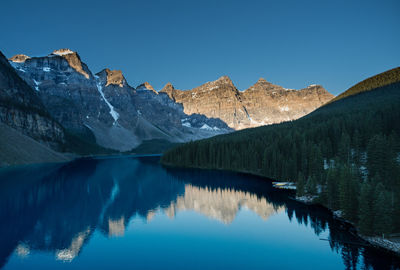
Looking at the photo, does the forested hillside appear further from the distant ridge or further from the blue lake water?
the distant ridge

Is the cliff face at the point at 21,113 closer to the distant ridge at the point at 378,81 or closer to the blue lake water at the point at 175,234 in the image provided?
the blue lake water at the point at 175,234

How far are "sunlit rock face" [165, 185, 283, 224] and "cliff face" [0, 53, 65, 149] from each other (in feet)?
478

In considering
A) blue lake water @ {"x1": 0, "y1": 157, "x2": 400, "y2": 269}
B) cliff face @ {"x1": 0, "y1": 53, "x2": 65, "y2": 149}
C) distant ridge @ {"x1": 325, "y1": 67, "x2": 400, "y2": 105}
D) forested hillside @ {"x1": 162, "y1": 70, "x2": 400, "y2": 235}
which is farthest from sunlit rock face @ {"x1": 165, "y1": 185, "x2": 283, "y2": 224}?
cliff face @ {"x1": 0, "y1": 53, "x2": 65, "y2": 149}

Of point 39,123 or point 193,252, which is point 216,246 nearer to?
point 193,252

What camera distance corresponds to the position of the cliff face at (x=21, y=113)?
15938cm

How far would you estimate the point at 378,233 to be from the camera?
→ 95.7 feet

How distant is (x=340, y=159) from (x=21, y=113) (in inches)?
Answer: 7175

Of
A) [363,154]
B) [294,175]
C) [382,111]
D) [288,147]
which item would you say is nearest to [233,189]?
[294,175]

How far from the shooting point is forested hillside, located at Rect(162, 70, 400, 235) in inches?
1198

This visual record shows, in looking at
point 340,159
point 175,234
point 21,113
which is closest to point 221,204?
point 175,234

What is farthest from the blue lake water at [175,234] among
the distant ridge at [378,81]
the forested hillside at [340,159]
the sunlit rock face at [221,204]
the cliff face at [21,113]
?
the distant ridge at [378,81]

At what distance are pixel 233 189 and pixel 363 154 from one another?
37282 millimetres

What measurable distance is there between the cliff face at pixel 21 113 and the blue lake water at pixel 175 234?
124 m

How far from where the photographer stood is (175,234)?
1384 inches
